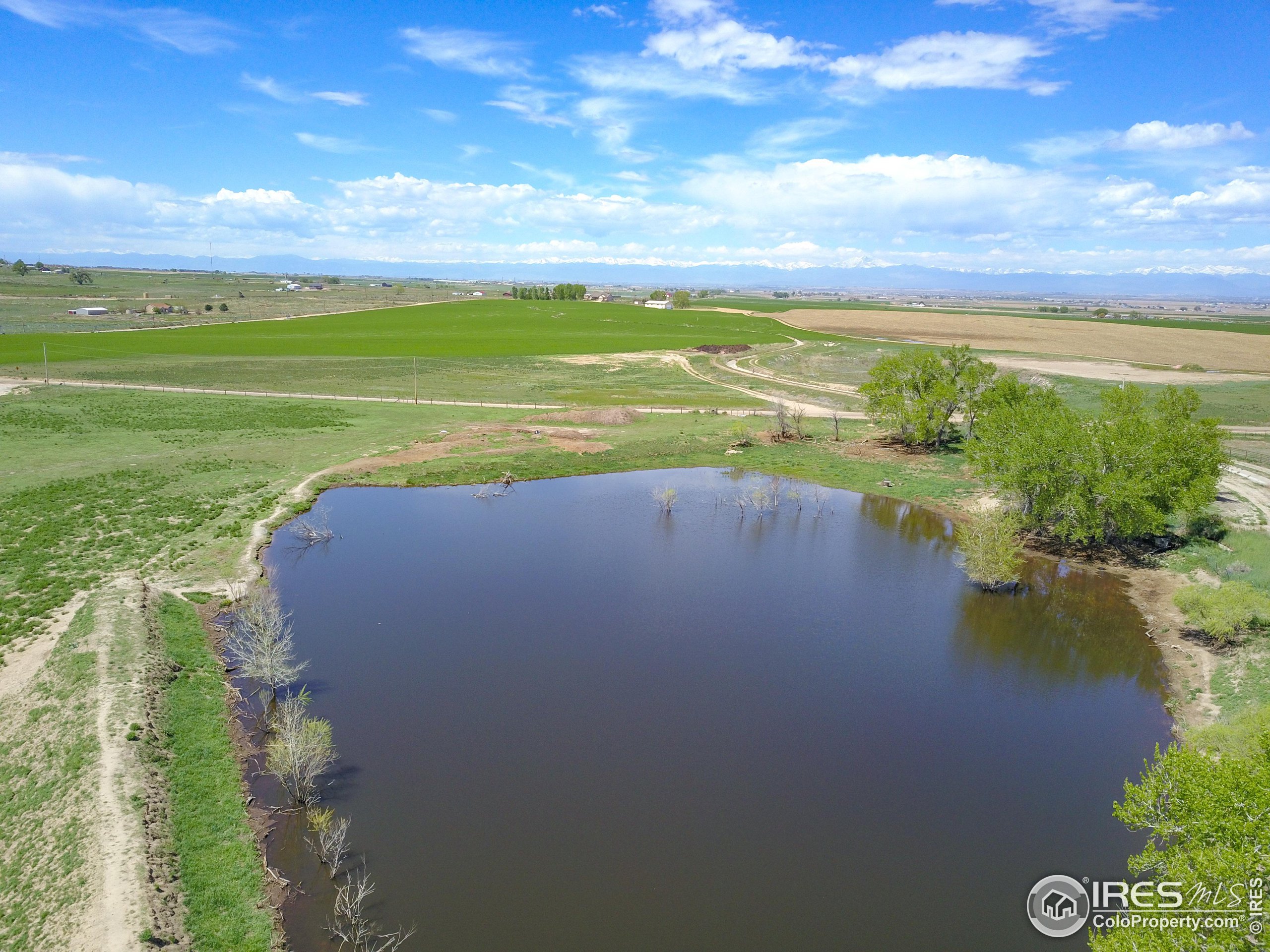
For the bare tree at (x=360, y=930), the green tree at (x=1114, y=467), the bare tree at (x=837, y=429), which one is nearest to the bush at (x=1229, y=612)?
the green tree at (x=1114, y=467)

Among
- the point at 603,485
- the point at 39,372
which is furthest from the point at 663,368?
the point at 39,372

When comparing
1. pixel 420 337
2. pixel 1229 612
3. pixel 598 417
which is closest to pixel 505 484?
pixel 598 417

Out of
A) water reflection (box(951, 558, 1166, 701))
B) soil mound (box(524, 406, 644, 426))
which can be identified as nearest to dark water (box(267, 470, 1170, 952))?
water reflection (box(951, 558, 1166, 701))

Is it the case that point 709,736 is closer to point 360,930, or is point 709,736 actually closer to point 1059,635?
point 360,930

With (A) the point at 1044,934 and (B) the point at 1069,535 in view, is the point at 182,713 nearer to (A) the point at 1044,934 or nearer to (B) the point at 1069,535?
(A) the point at 1044,934

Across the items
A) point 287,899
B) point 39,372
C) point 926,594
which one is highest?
point 39,372

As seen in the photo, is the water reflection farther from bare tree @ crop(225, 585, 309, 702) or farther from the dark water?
bare tree @ crop(225, 585, 309, 702)
